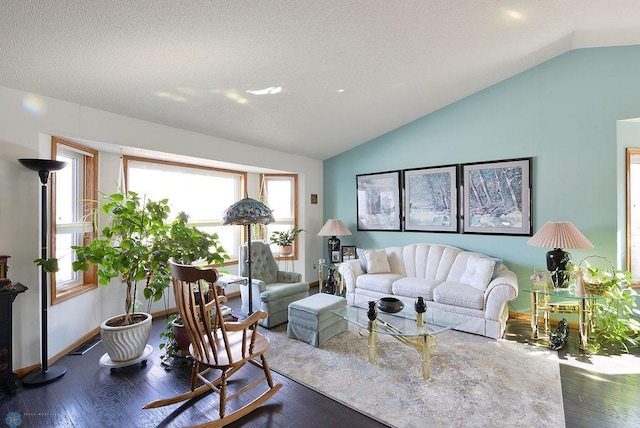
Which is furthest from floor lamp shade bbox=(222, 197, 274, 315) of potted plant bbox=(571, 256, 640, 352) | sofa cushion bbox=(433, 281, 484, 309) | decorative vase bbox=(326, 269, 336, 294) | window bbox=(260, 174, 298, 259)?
potted plant bbox=(571, 256, 640, 352)

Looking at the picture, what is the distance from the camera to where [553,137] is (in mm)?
3672

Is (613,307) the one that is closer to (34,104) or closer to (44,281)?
(44,281)

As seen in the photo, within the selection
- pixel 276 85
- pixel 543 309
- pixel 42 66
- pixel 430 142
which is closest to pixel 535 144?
pixel 430 142

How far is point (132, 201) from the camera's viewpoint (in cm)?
268

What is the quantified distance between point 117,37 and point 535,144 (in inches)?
176

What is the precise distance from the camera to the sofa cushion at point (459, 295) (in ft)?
11.0

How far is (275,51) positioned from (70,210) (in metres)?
2.73

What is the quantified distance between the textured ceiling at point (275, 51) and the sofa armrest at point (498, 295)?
8.13 ft

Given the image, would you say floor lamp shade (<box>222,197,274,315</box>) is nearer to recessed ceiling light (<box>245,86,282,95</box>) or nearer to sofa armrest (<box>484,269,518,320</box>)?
recessed ceiling light (<box>245,86,282,95</box>)

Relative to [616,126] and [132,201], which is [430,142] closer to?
[616,126]

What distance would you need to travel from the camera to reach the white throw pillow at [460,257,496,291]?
3.49 metres

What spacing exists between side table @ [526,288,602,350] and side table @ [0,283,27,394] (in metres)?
4.69

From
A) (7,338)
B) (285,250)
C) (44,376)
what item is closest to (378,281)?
(285,250)

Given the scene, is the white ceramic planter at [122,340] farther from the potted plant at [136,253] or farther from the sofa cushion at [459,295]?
the sofa cushion at [459,295]
